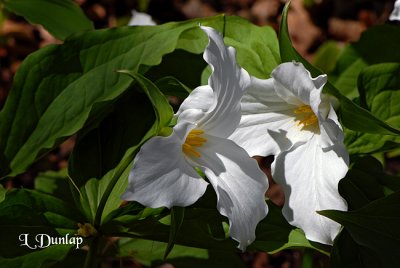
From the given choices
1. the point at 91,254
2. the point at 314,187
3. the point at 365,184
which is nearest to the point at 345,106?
the point at 314,187

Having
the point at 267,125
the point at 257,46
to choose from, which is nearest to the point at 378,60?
the point at 257,46

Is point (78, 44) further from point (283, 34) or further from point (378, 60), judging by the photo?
point (378, 60)

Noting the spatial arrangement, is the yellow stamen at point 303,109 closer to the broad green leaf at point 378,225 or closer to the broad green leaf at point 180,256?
the broad green leaf at point 378,225

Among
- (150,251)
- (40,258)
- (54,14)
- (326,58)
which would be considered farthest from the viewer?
(326,58)

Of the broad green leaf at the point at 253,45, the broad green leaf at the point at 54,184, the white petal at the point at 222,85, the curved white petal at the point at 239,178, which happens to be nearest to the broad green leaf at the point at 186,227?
the curved white petal at the point at 239,178

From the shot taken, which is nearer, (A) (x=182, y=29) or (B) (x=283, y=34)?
(B) (x=283, y=34)

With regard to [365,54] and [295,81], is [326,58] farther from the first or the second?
[295,81]
